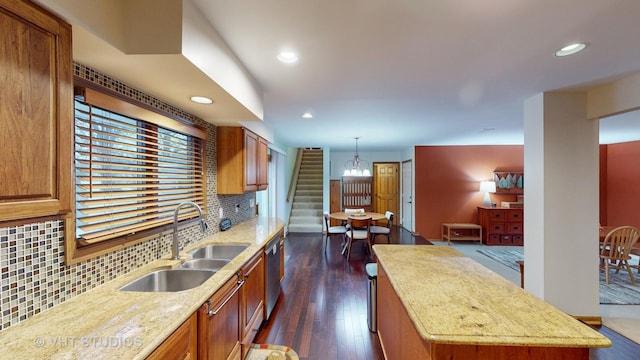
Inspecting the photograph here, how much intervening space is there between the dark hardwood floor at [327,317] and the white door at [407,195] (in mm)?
2827

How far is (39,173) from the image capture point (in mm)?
836

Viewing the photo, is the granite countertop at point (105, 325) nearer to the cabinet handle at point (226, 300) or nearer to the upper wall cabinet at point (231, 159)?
the cabinet handle at point (226, 300)

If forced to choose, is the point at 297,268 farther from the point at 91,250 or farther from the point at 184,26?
the point at 184,26

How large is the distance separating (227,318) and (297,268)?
2700mm

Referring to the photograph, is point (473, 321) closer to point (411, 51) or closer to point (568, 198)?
point (411, 51)

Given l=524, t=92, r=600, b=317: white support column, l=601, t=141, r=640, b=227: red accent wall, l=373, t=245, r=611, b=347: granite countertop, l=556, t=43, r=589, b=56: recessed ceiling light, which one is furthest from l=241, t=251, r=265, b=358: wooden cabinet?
l=601, t=141, r=640, b=227: red accent wall

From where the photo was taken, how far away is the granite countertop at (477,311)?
3.19 ft

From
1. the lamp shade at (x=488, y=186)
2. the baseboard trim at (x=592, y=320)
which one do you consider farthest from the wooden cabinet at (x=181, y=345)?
the lamp shade at (x=488, y=186)

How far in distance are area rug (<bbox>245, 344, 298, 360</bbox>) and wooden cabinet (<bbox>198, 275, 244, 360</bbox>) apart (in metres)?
0.31

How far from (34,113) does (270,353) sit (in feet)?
7.22

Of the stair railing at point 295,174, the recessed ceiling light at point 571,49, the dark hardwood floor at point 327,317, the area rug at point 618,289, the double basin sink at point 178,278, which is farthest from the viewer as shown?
the stair railing at point 295,174

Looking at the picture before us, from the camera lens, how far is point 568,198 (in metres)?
2.65

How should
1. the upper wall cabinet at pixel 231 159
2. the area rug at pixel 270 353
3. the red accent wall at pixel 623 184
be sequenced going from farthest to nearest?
the red accent wall at pixel 623 184
the upper wall cabinet at pixel 231 159
the area rug at pixel 270 353

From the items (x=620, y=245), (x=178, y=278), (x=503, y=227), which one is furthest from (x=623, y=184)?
(x=178, y=278)
